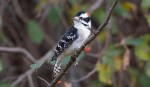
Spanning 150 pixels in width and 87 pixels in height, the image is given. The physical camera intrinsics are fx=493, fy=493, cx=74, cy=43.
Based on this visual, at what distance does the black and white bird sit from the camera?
2.82m

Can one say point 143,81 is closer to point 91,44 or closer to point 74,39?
point 91,44

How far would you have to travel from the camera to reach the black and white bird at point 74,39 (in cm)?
282

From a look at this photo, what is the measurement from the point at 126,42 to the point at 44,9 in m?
0.84

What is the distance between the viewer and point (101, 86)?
4.37 metres

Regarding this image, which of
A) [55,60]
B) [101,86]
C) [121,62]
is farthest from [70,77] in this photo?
[55,60]

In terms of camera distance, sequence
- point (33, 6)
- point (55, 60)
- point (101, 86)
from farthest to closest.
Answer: point (33, 6) < point (101, 86) < point (55, 60)

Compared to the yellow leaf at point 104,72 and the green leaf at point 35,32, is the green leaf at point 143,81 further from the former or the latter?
the green leaf at point 35,32

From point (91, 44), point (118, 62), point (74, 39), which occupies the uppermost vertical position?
point (74, 39)

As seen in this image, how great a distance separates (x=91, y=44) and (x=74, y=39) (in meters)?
1.43

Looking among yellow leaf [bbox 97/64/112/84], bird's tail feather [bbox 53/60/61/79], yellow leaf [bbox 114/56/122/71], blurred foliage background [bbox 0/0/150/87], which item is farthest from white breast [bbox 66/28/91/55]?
yellow leaf [bbox 114/56/122/71]

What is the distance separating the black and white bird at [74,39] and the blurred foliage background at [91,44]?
939mm

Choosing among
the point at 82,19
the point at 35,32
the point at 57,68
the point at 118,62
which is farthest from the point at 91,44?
the point at 57,68

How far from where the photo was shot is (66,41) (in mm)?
2875

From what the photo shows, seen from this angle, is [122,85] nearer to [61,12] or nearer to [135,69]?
[135,69]
